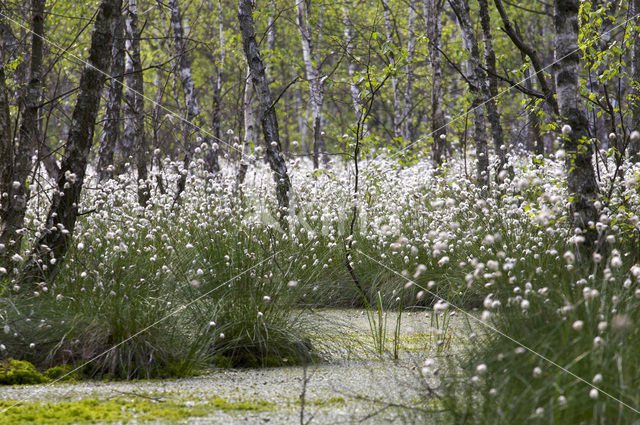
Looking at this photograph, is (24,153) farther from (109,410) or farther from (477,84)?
(477,84)

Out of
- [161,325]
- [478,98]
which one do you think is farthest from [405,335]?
[478,98]

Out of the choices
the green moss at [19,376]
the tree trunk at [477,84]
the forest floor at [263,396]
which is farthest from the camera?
the tree trunk at [477,84]

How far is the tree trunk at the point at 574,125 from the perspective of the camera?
187 inches

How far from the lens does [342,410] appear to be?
3201mm

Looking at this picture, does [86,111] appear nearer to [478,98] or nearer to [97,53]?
[97,53]

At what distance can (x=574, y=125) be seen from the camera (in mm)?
4883

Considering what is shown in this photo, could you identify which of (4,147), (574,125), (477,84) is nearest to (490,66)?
(477,84)

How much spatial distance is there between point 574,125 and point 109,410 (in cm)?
374

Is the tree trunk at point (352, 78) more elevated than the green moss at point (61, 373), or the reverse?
the tree trunk at point (352, 78)

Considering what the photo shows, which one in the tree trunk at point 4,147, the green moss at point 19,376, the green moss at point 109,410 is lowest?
the green moss at point 109,410

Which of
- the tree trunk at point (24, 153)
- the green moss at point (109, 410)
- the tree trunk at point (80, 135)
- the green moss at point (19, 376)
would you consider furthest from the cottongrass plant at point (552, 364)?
the tree trunk at point (24, 153)

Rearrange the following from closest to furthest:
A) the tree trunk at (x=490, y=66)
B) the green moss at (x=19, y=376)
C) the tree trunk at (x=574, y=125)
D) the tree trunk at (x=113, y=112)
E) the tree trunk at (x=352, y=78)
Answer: the green moss at (x=19, y=376)
the tree trunk at (x=574, y=125)
the tree trunk at (x=352, y=78)
the tree trunk at (x=490, y=66)
the tree trunk at (x=113, y=112)

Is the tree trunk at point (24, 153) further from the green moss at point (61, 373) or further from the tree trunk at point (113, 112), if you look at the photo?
the tree trunk at point (113, 112)

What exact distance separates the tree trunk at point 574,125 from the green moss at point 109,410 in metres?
2.77
